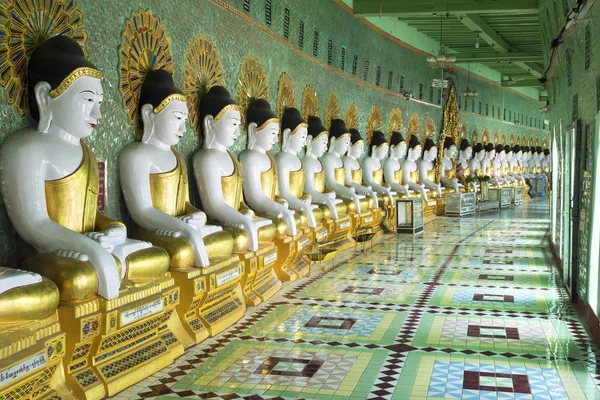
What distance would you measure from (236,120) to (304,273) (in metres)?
2.26

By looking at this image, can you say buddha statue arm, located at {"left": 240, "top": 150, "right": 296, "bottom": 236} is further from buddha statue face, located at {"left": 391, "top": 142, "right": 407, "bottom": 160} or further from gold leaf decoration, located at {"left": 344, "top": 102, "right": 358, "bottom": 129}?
buddha statue face, located at {"left": 391, "top": 142, "right": 407, "bottom": 160}

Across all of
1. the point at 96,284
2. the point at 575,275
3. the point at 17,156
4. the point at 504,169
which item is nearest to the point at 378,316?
the point at 575,275

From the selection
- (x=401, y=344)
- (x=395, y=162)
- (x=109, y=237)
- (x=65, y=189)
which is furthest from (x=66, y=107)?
(x=395, y=162)

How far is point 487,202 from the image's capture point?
18.2m

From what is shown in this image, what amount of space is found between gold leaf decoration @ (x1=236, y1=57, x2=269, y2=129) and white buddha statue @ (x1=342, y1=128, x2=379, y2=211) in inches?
137

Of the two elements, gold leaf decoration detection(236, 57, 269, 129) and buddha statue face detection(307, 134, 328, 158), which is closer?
gold leaf decoration detection(236, 57, 269, 129)

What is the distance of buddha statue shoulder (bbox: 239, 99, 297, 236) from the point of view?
24.1ft

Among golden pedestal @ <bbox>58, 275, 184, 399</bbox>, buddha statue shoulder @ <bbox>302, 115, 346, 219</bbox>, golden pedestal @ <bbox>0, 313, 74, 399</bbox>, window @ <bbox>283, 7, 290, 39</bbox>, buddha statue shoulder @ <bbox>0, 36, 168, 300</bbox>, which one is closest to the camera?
golden pedestal @ <bbox>0, 313, 74, 399</bbox>

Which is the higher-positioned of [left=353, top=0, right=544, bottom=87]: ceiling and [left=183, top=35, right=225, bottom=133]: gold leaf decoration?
[left=353, top=0, right=544, bottom=87]: ceiling

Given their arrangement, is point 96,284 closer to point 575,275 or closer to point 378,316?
point 378,316

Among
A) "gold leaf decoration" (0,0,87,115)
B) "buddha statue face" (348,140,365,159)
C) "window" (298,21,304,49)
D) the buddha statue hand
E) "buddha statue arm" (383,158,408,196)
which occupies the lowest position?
the buddha statue hand

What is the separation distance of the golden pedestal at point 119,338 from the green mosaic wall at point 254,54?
709 mm

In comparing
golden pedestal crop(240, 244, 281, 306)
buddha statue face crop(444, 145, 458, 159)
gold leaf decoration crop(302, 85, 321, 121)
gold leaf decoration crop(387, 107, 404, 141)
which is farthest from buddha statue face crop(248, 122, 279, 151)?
buddha statue face crop(444, 145, 458, 159)

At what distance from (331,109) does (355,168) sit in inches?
47.4
